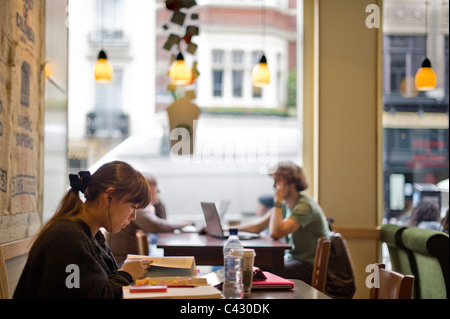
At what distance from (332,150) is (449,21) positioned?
1935mm

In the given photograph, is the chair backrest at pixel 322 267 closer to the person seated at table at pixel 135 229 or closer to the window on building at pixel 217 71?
the person seated at table at pixel 135 229

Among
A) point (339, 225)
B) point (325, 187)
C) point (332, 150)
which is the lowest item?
point (339, 225)

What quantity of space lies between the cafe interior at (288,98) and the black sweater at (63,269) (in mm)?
3276

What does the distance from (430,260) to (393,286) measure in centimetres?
248

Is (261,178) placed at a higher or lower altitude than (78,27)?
lower

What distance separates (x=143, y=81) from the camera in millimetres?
6047

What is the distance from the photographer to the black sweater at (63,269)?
77.1 inches

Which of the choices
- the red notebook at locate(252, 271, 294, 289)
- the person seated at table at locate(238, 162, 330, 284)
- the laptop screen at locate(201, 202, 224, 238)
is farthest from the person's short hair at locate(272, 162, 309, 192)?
the red notebook at locate(252, 271, 294, 289)

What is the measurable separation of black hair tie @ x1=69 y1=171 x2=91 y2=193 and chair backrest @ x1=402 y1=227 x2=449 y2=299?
3.22m

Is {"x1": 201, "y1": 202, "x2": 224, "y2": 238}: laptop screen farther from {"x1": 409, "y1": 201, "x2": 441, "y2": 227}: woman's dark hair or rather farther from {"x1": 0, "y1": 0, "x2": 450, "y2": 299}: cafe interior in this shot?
{"x1": 409, "y1": 201, "x2": 441, "y2": 227}: woman's dark hair

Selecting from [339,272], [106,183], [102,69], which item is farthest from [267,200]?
[106,183]

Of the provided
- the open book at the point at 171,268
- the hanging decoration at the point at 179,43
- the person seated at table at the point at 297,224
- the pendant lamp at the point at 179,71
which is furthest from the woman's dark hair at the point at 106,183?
the pendant lamp at the point at 179,71
